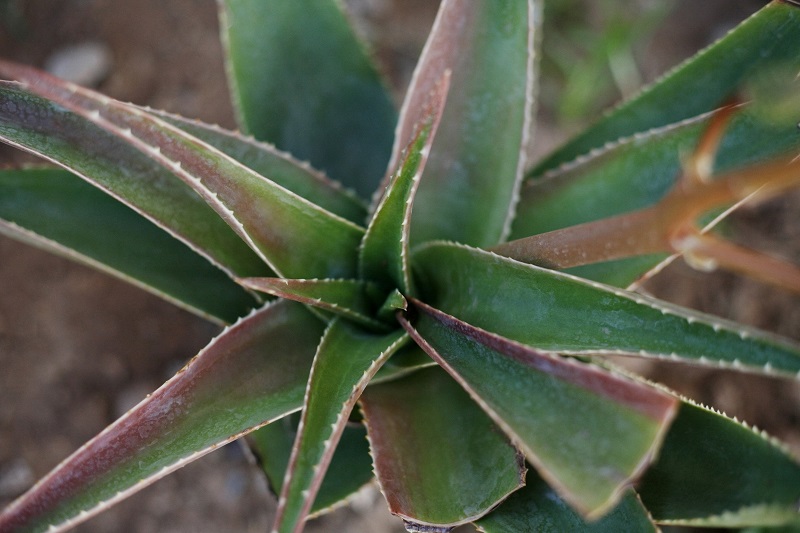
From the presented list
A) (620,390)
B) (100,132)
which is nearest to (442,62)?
(100,132)

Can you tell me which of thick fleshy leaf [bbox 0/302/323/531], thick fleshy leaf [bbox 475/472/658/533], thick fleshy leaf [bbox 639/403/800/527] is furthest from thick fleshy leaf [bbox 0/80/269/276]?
thick fleshy leaf [bbox 639/403/800/527]

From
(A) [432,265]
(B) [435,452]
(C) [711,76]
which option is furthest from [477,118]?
(B) [435,452]

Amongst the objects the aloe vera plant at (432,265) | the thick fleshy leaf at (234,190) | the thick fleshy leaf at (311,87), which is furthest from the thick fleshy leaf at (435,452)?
the thick fleshy leaf at (311,87)

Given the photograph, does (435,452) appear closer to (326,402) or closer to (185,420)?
(326,402)

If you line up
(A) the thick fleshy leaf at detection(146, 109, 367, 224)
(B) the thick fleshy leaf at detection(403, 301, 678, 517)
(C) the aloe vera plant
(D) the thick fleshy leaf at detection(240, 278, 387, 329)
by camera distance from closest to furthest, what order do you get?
1. (B) the thick fleshy leaf at detection(403, 301, 678, 517)
2. (C) the aloe vera plant
3. (D) the thick fleshy leaf at detection(240, 278, 387, 329)
4. (A) the thick fleshy leaf at detection(146, 109, 367, 224)

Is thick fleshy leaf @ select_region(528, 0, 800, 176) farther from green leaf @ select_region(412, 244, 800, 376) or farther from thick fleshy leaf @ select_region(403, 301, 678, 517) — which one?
thick fleshy leaf @ select_region(403, 301, 678, 517)

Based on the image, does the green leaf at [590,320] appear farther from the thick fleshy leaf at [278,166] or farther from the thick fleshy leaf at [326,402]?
the thick fleshy leaf at [278,166]

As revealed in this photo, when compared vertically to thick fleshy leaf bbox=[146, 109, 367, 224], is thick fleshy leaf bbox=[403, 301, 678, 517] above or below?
below
